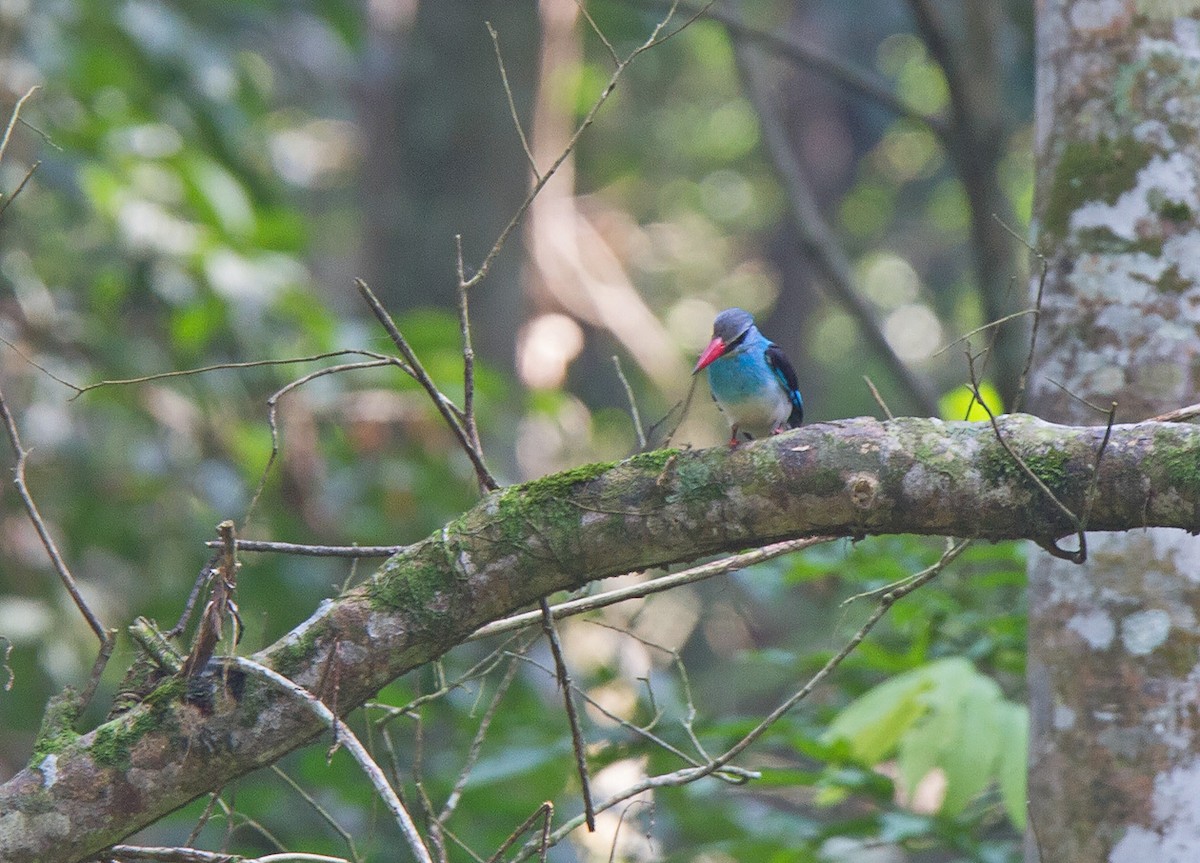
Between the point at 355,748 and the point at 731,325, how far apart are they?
2125mm

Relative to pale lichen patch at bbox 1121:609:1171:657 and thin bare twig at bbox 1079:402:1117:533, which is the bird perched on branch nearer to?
pale lichen patch at bbox 1121:609:1171:657

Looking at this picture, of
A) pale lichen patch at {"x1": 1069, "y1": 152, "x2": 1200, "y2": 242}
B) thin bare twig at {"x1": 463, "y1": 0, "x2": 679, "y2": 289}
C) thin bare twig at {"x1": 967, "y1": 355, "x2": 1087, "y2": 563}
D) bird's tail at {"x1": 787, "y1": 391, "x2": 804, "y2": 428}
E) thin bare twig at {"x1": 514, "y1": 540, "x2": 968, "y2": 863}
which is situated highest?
thin bare twig at {"x1": 463, "y1": 0, "x2": 679, "y2": 289}

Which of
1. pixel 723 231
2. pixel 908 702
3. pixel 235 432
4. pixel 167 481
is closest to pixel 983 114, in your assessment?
pixel 908 702

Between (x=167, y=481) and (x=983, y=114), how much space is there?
172 inches

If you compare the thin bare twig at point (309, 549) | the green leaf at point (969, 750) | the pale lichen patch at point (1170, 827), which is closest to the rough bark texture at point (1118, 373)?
the pale lichen patch at point (1170, 827)

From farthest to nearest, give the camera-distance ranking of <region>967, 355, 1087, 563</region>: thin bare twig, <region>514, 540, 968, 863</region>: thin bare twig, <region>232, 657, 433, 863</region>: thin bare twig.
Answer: <region>514, 540, 968, 863</region>: thin bare twig → <region>967, 355, 1087, 563</region>: thin bare twig → <region>232, 657, 433, 863</region>: thin bare twig

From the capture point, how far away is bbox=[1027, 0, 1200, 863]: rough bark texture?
3.11 meters

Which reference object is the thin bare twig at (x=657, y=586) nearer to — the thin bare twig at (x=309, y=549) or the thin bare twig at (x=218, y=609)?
the thin bare twig at (x=309, y=549)

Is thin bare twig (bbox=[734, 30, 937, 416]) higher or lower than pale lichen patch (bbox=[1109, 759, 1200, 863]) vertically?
higher

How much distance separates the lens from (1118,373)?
3359 millimetres

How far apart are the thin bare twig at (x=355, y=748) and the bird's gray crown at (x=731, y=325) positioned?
193cm

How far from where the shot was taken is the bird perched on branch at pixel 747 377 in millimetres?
3758

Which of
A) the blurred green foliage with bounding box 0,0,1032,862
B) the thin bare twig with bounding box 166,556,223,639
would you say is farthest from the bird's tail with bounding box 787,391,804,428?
the thin bare twig with bounding box 166,556,223,639

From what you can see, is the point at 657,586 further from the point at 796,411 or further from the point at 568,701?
the point at 796,411
